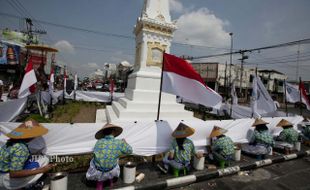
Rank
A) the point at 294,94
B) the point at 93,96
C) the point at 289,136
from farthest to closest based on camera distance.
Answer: the point at 93,96
the point at 294,94
the point at 289,136

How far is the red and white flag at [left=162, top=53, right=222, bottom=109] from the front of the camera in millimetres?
4693

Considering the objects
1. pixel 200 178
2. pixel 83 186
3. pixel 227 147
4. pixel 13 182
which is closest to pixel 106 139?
pixel 83 186

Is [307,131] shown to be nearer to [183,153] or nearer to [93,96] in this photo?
[183,153]

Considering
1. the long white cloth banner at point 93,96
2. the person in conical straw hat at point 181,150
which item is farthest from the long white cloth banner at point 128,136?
the long white cloth banner at point 93,96

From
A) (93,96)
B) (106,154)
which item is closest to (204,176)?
(106,154)

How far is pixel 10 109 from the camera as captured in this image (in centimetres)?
508

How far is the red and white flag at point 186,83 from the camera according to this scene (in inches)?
185

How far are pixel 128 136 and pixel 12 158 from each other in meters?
2.27

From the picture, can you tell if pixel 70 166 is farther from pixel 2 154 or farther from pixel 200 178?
pixel 200 178

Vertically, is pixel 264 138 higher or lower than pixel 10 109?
lower

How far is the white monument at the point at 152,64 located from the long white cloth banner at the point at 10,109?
3.45 meters

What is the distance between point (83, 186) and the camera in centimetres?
338

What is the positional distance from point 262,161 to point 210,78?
3355 cm

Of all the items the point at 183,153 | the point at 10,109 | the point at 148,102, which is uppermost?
the point at 148,102
